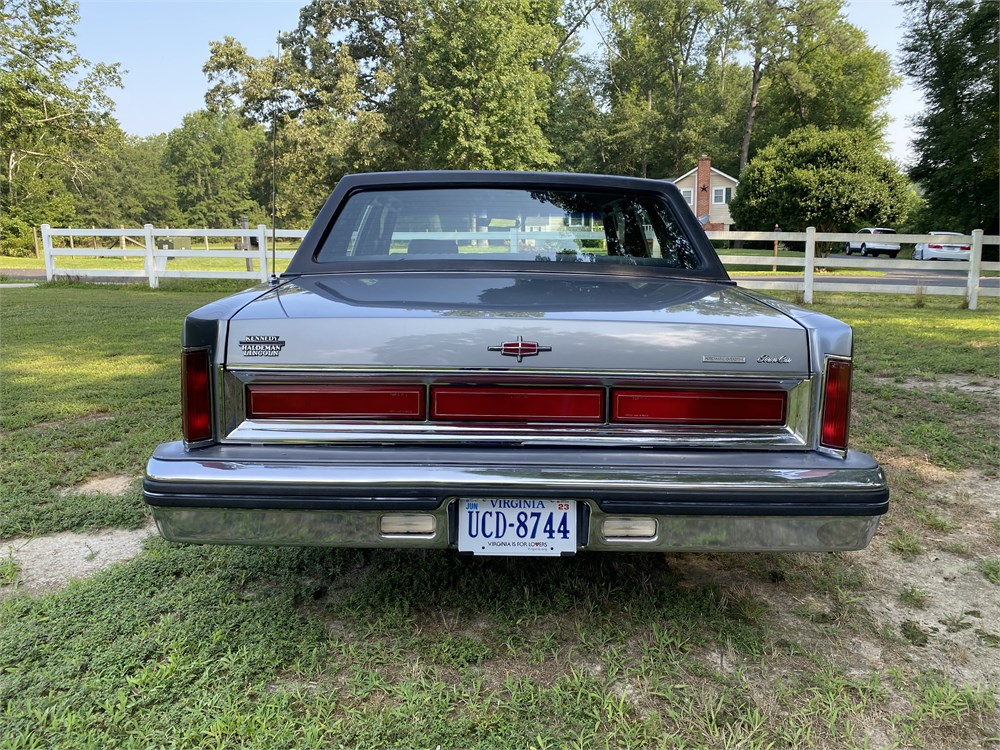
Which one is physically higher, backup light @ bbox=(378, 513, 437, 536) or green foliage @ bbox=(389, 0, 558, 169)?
green foliage @ bbox=(389, 0, 558, 169)

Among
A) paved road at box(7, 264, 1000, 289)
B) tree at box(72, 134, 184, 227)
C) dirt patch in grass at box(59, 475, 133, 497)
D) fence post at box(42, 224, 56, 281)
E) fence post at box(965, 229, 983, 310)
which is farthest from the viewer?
tree at box(72, 134, 184, 227)

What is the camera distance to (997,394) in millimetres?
5535

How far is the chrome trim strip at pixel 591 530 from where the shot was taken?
198 centimetres

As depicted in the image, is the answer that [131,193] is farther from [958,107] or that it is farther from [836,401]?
[836,401]

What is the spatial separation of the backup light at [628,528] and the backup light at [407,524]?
487 mm

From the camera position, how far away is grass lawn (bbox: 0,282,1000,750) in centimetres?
188

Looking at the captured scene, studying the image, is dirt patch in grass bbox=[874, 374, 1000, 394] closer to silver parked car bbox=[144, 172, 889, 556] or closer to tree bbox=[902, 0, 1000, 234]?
silver parked car bbox=[144, 172, 889, 556]

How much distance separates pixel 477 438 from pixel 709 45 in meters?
51.9

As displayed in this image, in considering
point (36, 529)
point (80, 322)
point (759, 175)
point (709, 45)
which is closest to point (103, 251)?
point (80, 322)

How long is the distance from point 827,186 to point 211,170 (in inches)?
2487

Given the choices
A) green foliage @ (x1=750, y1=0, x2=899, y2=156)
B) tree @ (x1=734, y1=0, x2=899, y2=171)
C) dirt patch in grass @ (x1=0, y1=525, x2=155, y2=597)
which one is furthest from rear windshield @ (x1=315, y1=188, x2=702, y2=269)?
tree @ (x1=734, y1=0, x2=899, y2=171)

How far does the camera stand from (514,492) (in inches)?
76.5

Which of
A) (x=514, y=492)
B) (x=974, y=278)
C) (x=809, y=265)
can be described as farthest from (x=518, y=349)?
(x=974, y=278)

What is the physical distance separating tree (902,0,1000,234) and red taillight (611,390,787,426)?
26.7 m
